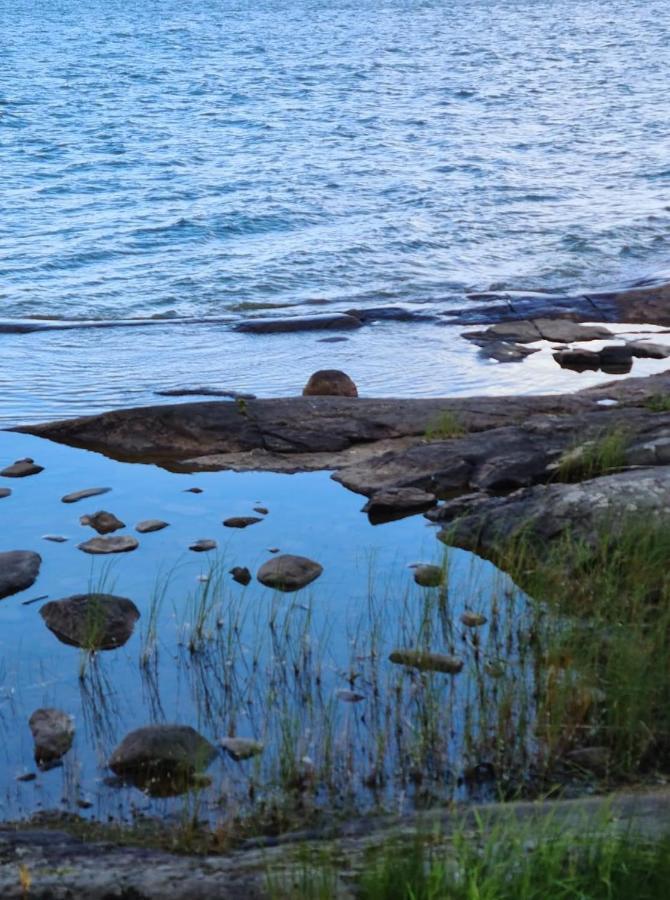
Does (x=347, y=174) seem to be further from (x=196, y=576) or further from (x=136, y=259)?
(x=196, y=576)

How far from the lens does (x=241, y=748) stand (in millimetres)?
4270

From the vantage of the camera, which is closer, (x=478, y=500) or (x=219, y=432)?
(x=478, y=500)

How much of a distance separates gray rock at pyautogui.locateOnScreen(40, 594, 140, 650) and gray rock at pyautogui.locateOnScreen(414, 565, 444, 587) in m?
1.24

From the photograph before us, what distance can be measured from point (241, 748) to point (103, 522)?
8.65 ft

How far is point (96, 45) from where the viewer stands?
41125mm

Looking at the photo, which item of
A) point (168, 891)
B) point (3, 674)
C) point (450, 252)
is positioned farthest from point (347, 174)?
point (168, 891)

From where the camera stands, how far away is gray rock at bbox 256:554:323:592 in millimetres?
5770

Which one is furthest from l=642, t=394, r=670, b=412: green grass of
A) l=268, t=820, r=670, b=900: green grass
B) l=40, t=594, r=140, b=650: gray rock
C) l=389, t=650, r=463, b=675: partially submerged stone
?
l=268, t=820, r=670, b=900: green grass

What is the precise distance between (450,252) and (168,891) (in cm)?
1471

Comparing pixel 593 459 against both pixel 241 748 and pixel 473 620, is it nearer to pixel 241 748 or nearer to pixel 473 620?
pixel 473 620

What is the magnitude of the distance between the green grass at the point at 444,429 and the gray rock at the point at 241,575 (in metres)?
2.33

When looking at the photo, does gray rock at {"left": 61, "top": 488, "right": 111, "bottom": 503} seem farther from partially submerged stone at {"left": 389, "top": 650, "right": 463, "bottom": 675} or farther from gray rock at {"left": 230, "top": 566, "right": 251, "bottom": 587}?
partially submerged stone at {"left": 389, "top": 650, "right": 463, "bottom": 675}

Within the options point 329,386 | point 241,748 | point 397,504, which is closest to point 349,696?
point 241,748

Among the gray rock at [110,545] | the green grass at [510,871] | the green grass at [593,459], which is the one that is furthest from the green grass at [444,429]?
the green grass at [510,871]
